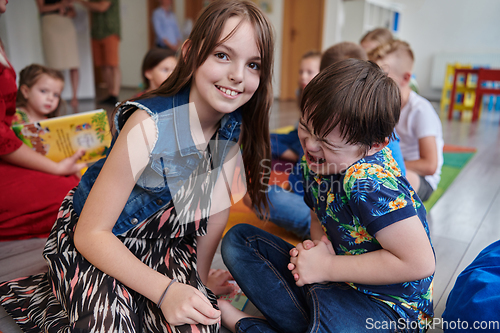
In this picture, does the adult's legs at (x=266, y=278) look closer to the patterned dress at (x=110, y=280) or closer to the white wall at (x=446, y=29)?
the patterned dress at (x=110, y=280)

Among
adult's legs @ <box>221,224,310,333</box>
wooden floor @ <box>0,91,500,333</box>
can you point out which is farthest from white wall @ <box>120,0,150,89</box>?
adult's legs @ <box>221,224,310,333</box>

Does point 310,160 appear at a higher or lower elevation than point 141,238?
higher

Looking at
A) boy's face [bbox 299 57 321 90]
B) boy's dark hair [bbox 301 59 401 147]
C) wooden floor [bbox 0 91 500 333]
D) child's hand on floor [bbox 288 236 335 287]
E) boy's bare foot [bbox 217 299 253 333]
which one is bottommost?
wooden floor [bbox 0 91 500 333]

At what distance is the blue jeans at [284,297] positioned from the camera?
60 cm

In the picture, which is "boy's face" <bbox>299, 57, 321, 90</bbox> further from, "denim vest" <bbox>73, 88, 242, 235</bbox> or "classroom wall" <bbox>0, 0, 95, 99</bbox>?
"classroom wall" <bbox>0, 0, 95, 99</bbox>

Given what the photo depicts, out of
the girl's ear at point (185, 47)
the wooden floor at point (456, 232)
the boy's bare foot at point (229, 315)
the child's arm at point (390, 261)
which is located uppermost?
the girl's ear at point (185, 47)

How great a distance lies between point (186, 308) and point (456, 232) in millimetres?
998

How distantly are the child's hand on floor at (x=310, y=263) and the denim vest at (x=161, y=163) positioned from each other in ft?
0.89

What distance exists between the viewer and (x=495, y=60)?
5.10m

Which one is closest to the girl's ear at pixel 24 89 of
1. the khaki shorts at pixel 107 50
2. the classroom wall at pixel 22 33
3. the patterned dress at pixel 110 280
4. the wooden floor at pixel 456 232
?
the wooden floor at pixel 456 232

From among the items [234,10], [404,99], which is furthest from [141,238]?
[404,99]

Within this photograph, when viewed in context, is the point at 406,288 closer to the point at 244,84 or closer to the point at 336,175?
the point at 336,175

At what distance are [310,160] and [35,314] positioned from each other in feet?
1.96

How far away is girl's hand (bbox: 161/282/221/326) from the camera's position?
593mm
